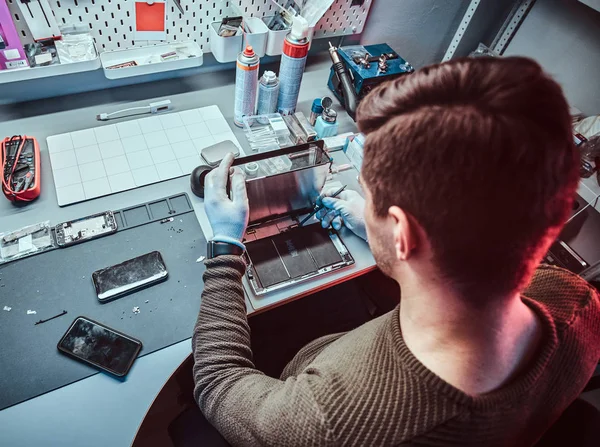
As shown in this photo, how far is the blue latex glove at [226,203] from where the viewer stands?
92cm

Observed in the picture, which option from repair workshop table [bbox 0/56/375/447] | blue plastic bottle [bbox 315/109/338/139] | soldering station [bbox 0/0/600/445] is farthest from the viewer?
blue plastic bottle [bbox 315/109/338/139]

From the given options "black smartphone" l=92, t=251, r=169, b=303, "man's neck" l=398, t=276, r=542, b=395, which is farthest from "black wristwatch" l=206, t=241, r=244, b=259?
"man's neck" l=398, t=276, r=542, b=395

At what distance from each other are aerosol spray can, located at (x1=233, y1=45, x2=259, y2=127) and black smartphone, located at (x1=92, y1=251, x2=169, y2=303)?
54cm

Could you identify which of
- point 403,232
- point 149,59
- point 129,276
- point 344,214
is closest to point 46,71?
point 149,59

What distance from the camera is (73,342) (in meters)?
0.79

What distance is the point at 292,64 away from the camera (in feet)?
3.94

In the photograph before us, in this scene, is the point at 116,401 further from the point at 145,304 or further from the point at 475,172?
the point at 475,172

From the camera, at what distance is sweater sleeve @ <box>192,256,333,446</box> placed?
0.61m

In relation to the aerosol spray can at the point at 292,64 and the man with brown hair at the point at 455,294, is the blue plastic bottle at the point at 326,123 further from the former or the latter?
the man with brown hair at the point at 455,294

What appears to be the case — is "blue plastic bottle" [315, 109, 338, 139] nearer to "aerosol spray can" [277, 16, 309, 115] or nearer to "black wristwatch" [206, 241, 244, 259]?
"aerosol spray can" [277, 16, 309, 115]

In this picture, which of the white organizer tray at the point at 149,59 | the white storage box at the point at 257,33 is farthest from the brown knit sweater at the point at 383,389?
the white storage box at the point at 257,33

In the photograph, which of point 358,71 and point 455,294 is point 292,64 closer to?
point 358,71

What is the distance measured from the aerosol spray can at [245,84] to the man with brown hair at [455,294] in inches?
25.8

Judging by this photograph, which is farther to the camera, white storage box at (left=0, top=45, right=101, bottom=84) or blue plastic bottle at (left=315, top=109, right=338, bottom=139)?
blue plastic bottle at (left=315, top=109, right=338, bottom=139)
